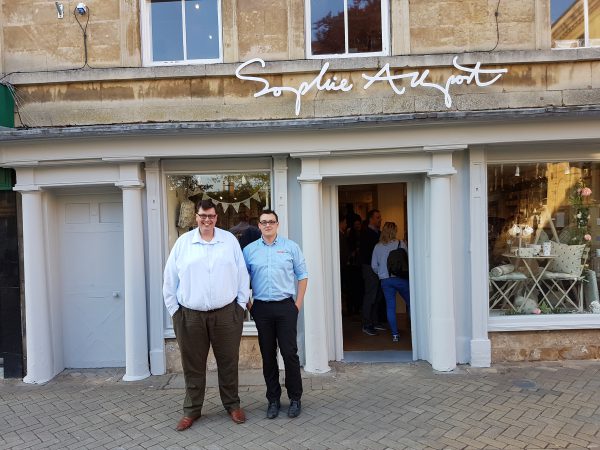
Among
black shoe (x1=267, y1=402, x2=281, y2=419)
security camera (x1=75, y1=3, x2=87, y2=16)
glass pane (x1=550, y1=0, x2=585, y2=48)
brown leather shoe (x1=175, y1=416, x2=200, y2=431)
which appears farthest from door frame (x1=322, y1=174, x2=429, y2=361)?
security camera (x1=75, y1=3, x2=87, y2=16)

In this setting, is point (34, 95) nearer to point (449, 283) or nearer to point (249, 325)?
point (249, 325)

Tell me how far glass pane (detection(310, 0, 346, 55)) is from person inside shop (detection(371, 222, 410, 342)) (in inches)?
104

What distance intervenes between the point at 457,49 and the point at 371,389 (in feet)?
13.7

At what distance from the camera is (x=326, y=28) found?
6062mm

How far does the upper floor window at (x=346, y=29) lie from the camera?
19.7ft

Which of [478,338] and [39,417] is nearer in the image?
[39,417]

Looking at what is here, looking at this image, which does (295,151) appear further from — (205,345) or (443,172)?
(205,345)

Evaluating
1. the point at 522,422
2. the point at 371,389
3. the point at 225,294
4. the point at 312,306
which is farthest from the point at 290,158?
the point at 522,422

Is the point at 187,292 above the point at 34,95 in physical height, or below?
below

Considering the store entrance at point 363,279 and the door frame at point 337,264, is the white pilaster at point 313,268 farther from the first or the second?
the store entrance at point 363,279

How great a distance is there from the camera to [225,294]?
4.30m

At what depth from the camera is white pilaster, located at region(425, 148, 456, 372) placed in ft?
18.4

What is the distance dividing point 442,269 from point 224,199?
9.40 ft

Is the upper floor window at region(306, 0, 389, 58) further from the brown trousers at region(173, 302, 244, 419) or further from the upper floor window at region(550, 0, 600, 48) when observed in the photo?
the brown trousers at region(173, 302, 244, 419)
